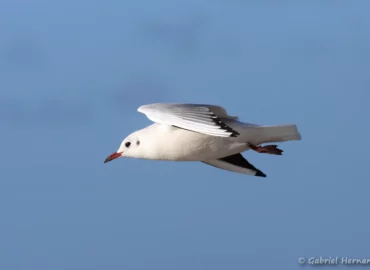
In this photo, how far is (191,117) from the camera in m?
13.5

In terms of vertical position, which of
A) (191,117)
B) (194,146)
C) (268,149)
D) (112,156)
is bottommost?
(268,149)

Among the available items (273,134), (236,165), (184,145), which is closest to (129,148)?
(184,145)

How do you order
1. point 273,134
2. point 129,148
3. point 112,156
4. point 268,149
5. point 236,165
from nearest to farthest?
point 273,134 < point 268,149 < point 129,148 < point 112,156 < point 236,165

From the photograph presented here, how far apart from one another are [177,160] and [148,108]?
121cm

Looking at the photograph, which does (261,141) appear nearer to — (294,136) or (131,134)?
(294,136)

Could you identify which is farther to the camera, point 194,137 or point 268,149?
point 268,149

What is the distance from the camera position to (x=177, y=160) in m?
14.9

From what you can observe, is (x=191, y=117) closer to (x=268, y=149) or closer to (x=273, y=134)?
(x=273, y=134)

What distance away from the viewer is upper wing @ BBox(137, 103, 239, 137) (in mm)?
13109

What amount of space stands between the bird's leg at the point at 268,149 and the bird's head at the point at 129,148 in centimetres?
195

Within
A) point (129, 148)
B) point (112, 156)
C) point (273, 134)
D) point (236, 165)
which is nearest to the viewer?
point (273, 134)

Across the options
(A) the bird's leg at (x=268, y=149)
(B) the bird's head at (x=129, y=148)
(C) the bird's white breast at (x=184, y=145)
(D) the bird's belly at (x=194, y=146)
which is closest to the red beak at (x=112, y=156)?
(B) the bird's head at (x=129, y=148)

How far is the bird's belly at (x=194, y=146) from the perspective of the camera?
1446 cm

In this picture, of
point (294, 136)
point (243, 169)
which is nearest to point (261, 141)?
point (294, 136)
